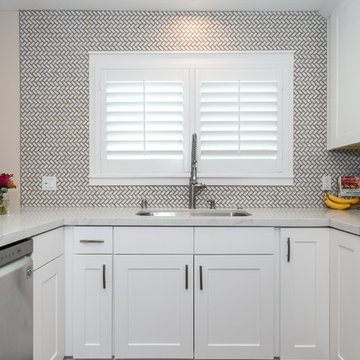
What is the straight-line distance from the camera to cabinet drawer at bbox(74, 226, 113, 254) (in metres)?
1.75

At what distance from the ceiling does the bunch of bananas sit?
134 centimetres

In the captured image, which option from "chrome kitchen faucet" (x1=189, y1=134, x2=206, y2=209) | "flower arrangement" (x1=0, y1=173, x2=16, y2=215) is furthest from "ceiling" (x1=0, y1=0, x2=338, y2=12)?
"flower arrangement" (x1=0, y1=173, x2=16, y2=215)

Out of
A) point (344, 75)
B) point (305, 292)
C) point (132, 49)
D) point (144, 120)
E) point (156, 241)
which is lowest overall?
point (305, 292)

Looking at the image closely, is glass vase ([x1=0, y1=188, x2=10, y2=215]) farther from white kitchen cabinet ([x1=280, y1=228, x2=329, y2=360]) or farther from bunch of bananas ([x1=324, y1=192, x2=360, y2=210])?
bunch of bananas ([x1=324, y1=192, x2=360, y2=210])

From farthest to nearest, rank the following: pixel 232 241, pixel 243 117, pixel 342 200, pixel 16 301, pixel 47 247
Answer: pixel 243 117
pixel 342 200
pixel 232 241
pixel 47 247
pixel 16 301

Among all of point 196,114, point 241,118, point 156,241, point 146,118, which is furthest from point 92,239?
point 241,118

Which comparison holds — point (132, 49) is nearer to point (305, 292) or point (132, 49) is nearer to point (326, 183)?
point (326, 183)

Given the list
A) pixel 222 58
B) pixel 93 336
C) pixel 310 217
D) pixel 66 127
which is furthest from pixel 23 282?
pixel 222 58

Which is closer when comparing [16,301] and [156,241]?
[16,301]

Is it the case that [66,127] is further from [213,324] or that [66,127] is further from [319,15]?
[319,15]

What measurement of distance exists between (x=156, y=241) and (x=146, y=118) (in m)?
0.97

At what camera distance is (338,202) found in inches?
86.7

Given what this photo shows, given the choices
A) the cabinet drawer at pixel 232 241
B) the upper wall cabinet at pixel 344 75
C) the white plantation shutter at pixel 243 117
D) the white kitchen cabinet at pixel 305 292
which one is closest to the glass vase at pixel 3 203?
the cabinet drawer at pixel 232 241

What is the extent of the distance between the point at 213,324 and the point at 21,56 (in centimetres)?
227
